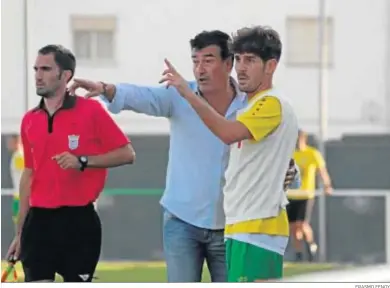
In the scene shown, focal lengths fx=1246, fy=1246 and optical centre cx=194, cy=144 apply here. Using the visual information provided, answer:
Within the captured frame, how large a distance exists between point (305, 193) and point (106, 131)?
5.72 m

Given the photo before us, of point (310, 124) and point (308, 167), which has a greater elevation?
point (310, 124)

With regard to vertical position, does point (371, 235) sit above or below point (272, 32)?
below

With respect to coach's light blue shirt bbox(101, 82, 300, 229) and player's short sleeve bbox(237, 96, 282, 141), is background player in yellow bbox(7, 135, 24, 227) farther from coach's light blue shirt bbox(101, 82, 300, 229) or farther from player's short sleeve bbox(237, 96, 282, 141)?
player's short sleeve bbox(237, 96, 282, 141)

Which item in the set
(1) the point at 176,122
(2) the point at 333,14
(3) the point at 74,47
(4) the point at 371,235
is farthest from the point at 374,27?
(1) the point at 176,122

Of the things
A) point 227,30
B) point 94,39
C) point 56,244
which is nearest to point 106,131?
point 56,244

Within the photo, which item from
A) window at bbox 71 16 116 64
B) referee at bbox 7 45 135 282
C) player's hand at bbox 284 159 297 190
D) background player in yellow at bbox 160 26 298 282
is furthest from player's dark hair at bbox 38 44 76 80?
window at bbox 71 16 116 64

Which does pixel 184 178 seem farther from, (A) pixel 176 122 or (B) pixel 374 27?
(B) pixel 374 27

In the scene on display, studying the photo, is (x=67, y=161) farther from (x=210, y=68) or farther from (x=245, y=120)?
(x=245, y=120)

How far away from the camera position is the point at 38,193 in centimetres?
384

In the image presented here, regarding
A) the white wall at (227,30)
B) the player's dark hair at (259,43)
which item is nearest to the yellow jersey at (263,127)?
the player's dark hair at (259,43)

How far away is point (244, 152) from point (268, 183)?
4.2 inches

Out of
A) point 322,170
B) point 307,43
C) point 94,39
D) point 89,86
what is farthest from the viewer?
point 307,43

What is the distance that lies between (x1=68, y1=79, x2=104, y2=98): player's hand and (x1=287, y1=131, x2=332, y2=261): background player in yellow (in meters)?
5.72

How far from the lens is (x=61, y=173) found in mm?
3793
